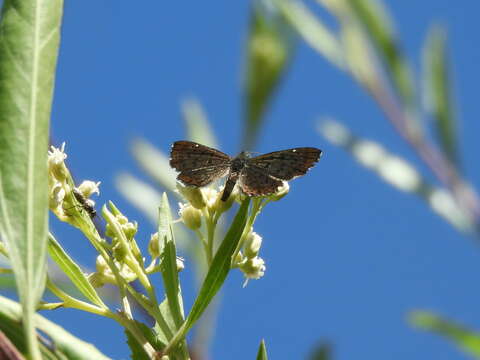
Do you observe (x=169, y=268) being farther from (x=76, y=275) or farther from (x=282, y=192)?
(x=282, y=192)

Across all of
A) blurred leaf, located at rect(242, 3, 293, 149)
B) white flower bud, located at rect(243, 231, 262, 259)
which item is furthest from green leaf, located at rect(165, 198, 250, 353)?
blurred leaf, located at rect(242, 3, 293, 149)

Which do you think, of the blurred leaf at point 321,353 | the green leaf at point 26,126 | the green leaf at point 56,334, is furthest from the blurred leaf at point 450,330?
the green leaf at point 26,126

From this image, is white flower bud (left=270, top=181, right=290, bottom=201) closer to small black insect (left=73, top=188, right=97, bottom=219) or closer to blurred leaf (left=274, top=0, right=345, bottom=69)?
small black insect (left=73, top=188, right=97, bottom=219)

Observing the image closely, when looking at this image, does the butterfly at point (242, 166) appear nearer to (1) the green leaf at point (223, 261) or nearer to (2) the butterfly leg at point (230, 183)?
(2) the butterfly leg at point (230, 183)

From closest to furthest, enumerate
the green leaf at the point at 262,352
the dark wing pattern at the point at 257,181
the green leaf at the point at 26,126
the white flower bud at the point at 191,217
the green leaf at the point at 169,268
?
1. the green leaf at the point at 26,126
2. the green leaf at the point at 262,352
3. the green leaf at the point at 169,268
4. the dark wing pattern at the point at 257,181
5. the white flower bud at the point at 191,217

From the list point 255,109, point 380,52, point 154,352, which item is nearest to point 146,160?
point 255,109
